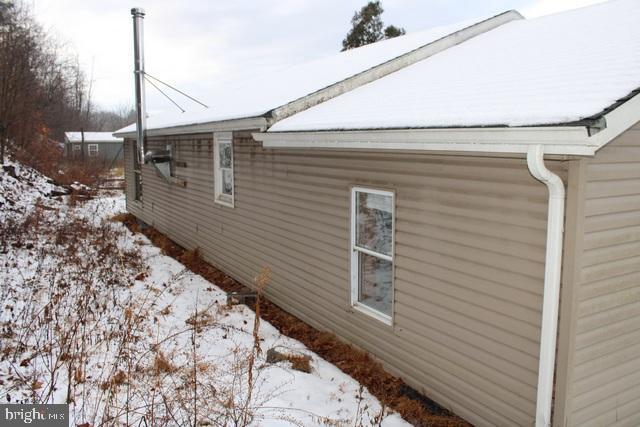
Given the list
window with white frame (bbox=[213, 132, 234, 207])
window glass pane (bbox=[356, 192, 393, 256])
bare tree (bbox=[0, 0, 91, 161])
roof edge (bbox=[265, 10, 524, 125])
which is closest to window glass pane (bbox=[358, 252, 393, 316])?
window glass pane (bbox=[356, 192, 393, 256])

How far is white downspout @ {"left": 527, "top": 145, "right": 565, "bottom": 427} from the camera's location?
11.4 feet

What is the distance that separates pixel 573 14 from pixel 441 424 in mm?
6167

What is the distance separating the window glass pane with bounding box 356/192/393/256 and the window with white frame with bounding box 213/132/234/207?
4140 mm

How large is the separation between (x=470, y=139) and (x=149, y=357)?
4168 mm

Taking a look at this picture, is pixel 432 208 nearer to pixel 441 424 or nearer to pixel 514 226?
pixel 514 226

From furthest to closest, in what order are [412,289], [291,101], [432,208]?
[291,101]
[412,289]
[432,208]

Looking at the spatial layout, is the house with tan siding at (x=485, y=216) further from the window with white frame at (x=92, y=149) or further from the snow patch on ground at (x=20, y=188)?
the window with white frame at (x=92, y=149)

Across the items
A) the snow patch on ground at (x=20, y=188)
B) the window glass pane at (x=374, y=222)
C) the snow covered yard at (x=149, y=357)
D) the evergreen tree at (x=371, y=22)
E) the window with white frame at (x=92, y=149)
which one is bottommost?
the snow covered yard at (x=149, y=357)

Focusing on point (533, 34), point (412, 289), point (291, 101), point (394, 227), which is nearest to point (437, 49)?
point (533, 34)

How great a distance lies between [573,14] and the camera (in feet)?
23.2

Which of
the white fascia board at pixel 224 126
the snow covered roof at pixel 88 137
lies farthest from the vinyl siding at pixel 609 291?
the snow covered roof at pixel 88 137

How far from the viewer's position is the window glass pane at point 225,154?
945 centimetres

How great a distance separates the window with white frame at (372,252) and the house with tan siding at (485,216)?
2 centimetres

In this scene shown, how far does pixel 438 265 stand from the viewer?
4629 millimetres
